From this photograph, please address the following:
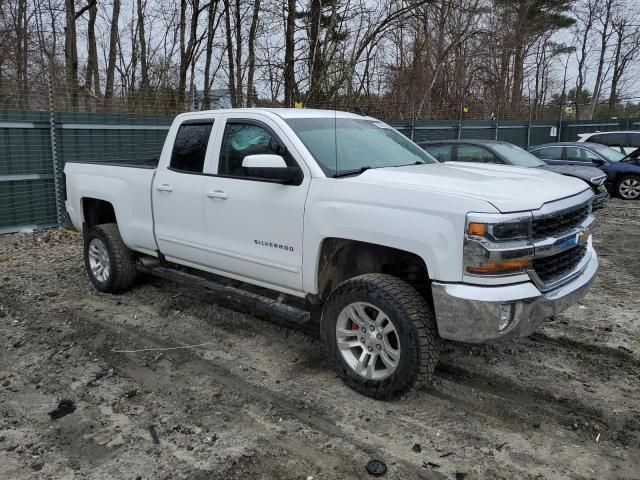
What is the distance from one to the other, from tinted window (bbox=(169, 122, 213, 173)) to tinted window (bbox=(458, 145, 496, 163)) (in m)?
7.08

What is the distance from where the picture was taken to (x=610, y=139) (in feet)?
56.4

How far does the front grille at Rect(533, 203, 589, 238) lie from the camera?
3512 millimetres

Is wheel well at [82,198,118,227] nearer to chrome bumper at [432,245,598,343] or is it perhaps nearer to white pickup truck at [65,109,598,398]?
white pickup truck at [65,109,598,398]

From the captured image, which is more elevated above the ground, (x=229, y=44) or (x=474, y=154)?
(x=229, y=44)

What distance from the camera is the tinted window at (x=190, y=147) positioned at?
200 inches

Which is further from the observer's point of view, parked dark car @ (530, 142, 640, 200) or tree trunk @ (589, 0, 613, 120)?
tree trunk @ (589, 0, 613, 120)

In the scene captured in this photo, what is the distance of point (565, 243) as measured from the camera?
3748 millimetres

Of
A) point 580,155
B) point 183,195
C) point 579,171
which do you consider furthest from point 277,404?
point 580,155

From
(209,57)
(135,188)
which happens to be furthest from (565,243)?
(209,57)

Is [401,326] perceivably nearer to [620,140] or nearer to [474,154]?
[474,154]

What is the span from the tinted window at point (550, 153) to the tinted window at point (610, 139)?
3257mm

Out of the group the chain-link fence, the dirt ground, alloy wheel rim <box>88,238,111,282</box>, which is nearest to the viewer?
the dirt ground

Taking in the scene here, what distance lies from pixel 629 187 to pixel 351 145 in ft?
41.0

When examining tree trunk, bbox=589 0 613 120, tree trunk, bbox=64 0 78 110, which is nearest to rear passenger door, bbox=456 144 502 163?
tree trunk, bbox=64 0 78 110
